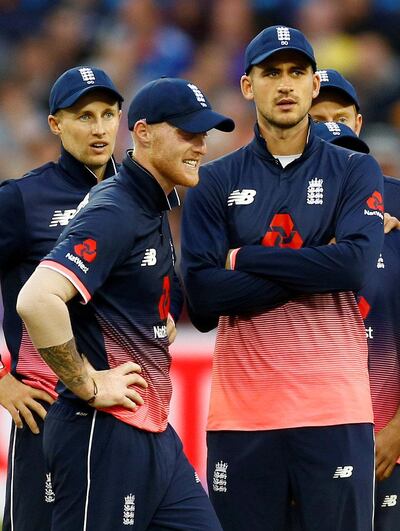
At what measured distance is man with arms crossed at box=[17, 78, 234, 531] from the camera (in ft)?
14.6

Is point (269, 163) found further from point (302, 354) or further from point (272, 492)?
point (272, 492)

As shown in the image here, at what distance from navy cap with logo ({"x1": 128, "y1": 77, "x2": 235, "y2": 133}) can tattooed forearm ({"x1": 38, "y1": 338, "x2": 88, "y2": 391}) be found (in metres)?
0.96

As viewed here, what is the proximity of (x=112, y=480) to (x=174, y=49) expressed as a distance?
27.4 feet

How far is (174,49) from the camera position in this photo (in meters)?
12.4

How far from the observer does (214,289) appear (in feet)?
17.2

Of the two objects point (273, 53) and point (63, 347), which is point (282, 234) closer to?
point (273, 53)

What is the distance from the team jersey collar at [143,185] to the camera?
473cm

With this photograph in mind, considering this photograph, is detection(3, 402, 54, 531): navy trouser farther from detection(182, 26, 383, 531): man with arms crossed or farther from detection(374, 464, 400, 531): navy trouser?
detection(374, 464, 400, 531): navy trouser

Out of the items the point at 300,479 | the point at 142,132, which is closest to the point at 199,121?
the point at 142,132

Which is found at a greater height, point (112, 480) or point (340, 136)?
point (340, 136)

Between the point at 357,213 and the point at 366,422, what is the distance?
0.87 m

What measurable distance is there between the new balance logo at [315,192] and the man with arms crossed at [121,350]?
670mm

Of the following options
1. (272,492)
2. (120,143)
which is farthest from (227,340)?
(120,143)

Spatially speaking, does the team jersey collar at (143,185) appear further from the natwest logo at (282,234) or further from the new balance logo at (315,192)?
the new balance logo at (315,192)
